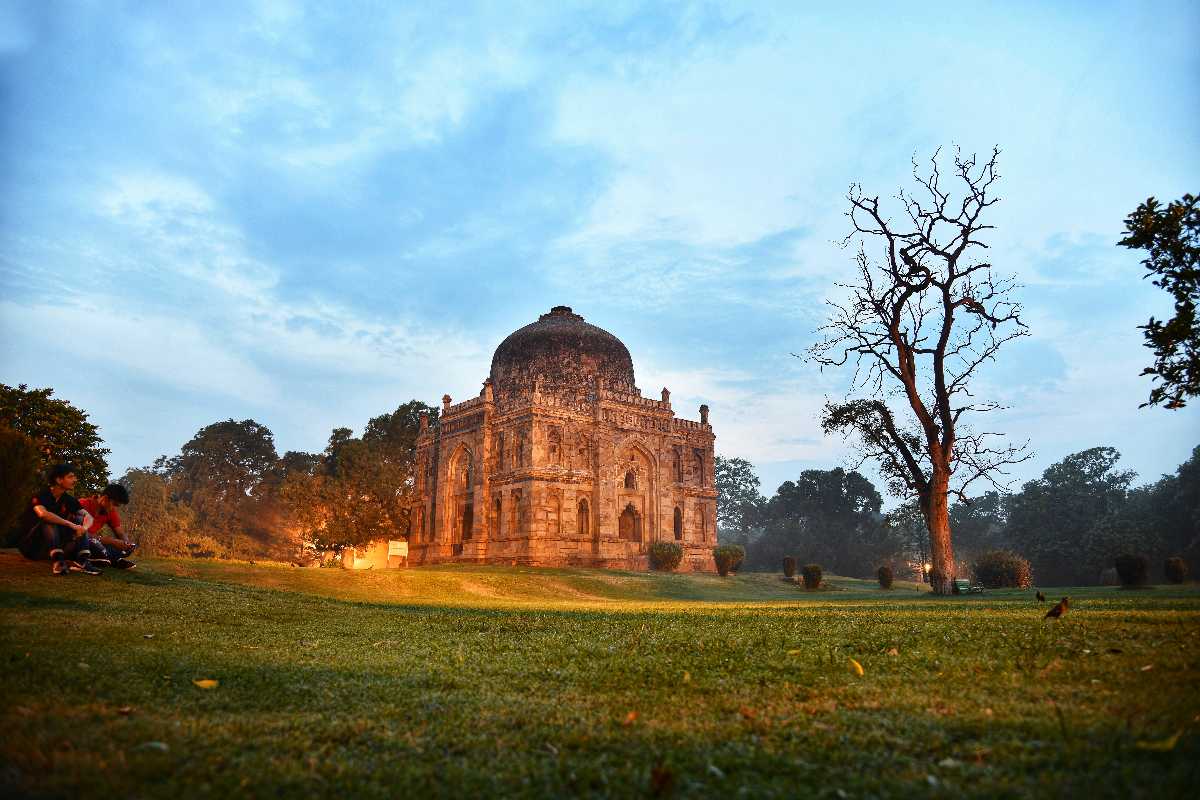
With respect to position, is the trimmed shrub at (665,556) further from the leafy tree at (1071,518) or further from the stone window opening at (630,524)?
the leafy tree at (1071,518)

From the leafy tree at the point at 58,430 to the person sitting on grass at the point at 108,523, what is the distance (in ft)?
49.1

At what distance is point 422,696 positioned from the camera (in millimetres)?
5449

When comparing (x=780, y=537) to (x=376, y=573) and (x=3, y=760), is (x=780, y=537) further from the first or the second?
(x=3, y=760)

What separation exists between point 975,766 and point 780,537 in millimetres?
63079

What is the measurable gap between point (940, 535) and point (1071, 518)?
113ft

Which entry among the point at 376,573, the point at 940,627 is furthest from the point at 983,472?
the point at 376,573

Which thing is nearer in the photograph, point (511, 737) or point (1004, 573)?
point (511, 737)

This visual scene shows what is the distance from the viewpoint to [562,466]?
3838 cm

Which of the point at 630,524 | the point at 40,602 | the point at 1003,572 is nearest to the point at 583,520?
the point at 630,524

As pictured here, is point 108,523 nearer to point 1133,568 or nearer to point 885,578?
point 1133,568

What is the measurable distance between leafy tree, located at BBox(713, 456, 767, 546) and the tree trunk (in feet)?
195

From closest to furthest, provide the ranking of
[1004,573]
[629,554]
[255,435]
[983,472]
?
[983,472], [1004,573], [629,554], [255,435]

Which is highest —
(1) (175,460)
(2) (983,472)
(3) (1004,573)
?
(1) (175,460)

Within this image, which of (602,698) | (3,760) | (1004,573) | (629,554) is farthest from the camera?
(629,554)
